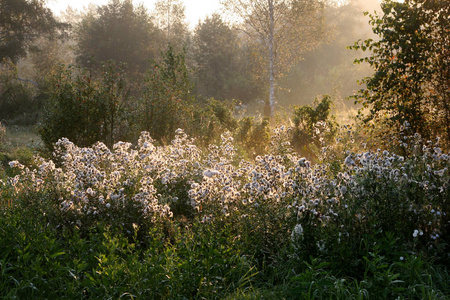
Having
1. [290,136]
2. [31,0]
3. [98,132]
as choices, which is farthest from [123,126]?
[31,0]

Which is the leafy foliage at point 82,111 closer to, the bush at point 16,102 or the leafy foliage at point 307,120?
the leafy foliage at point 307,120

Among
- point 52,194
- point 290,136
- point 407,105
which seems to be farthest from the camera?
point 290,136

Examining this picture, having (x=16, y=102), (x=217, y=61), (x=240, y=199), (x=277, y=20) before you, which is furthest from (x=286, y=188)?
(x=217, y=61)

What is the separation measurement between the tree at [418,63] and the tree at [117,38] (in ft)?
82.0

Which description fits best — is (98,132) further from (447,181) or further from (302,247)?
(447,181)

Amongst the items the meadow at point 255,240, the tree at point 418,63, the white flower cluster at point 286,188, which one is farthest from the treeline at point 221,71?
the meadow at point 255,240

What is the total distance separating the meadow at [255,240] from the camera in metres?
3.11

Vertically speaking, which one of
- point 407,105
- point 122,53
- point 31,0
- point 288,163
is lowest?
point 288,163

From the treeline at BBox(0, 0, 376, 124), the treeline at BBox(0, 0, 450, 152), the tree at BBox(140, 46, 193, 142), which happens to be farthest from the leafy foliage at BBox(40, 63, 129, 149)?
the treeline at BBox(0, 0, 376, 124)

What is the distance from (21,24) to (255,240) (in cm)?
2747

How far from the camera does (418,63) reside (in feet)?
20.4

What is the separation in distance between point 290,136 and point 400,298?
25.9ft

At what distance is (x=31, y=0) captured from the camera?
82.6 ft

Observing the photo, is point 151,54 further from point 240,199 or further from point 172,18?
point 240,199
